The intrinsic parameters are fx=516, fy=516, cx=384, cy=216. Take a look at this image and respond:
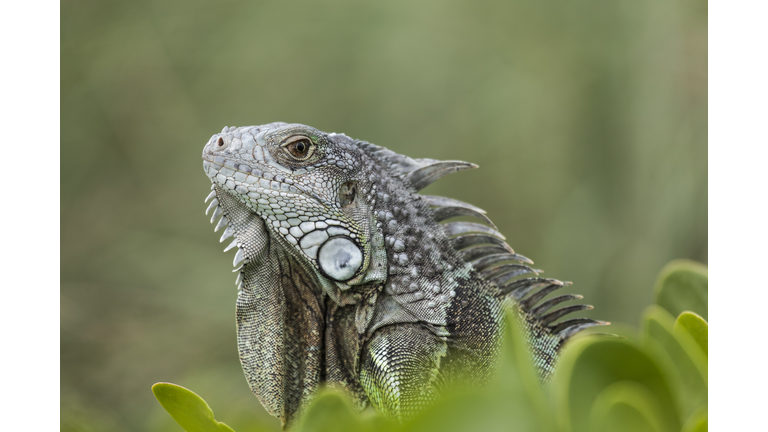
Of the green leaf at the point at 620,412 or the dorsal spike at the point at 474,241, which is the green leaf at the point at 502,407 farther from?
the dorsal spike at the point at 474,241

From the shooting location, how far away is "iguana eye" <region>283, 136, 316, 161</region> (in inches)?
44.9

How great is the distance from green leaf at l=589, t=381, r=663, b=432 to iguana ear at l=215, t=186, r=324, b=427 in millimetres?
795

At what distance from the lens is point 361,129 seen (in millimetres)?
2801

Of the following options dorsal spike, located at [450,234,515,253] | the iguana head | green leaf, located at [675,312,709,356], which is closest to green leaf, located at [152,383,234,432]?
the iguana head

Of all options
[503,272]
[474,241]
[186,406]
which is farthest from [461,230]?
[186,406]

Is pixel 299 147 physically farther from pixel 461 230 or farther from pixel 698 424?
pixel 698 424

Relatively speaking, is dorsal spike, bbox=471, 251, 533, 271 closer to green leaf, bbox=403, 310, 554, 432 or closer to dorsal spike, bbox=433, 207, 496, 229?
dorsal spike, bbox=433, 207, 496, 229

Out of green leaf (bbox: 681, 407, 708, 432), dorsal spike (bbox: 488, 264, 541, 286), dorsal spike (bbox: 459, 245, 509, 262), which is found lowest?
green leaf (bbox: 681, 407, 708, 432)

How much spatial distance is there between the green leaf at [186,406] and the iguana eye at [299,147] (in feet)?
2.07

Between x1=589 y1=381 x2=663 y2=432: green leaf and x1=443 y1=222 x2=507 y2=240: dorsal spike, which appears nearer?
x1=589 y1=381 x2=663 y2=432: green leaf

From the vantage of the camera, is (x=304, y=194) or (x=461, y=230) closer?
(x=304, y=194)

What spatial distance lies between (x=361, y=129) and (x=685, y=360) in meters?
2.32

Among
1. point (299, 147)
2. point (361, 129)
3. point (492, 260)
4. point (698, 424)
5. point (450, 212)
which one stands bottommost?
point (698, 424)

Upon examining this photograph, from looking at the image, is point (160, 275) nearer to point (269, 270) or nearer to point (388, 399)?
point (269, 270)
